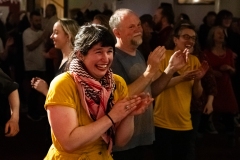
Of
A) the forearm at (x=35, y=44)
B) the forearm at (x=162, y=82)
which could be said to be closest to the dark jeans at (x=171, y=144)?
the forearm at (x=162, y=82)

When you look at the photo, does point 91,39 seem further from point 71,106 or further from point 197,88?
point 197,88

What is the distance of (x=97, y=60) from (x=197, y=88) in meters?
1.79

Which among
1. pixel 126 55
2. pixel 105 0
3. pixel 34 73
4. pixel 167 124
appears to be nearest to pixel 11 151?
pixel 34 73

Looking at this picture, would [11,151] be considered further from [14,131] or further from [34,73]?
[14,131]

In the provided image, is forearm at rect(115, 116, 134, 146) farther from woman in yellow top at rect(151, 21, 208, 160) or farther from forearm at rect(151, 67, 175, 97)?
woman in yellow top at rect(151, 21, 208, 160)

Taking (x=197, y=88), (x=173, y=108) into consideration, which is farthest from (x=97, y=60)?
(x=197, y=88)

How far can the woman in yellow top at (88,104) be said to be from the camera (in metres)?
2.05

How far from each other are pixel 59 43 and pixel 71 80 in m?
1.40

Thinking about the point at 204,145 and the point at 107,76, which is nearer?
the point at 107,76

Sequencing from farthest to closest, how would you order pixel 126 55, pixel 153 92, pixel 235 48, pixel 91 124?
pixel 235 48 < pixel 153 92 < pixel 126 55 < pixel 91 124

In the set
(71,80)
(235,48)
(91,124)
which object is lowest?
(235,48)

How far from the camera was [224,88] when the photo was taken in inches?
228

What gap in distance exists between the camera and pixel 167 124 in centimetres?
363

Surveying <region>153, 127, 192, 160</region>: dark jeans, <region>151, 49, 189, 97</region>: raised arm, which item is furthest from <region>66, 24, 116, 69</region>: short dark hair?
<region>153, 127, 192, 160</region>: dark jeans
